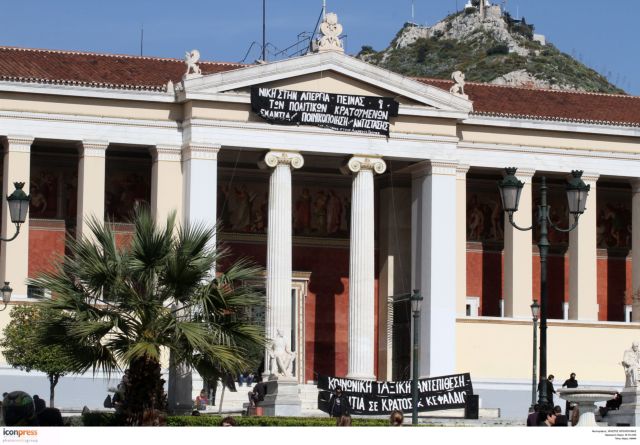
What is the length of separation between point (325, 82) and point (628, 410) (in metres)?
17.7

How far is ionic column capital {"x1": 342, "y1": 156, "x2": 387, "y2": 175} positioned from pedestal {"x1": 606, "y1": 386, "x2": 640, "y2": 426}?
1532 centimetres

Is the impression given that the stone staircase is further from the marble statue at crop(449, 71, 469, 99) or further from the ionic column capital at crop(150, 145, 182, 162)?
the marble statue at crop(449, 71, 469, 99)

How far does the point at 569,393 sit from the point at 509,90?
26406mm

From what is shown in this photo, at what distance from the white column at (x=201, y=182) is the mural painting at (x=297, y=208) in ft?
14.6

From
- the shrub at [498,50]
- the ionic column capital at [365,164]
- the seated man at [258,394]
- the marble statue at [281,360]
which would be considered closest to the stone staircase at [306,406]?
the seated man at [258,394]

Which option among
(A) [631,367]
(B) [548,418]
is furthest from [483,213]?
(B) [548,418]

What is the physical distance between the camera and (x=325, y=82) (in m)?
54.0

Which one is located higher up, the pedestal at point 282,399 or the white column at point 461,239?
the white column at point 461,239

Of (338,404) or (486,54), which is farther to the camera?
(486,54)

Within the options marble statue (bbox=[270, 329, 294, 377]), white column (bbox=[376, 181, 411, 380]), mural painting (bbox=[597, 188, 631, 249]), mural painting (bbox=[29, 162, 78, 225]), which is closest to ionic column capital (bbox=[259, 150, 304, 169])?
white column (bbox=[376, 181, 411, 380])

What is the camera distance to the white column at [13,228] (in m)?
51.4

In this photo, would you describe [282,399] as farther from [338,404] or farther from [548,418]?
[548,418]

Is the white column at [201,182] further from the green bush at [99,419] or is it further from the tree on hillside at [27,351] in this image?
the green bush at [99,419]

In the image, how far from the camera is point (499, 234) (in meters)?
60.3
